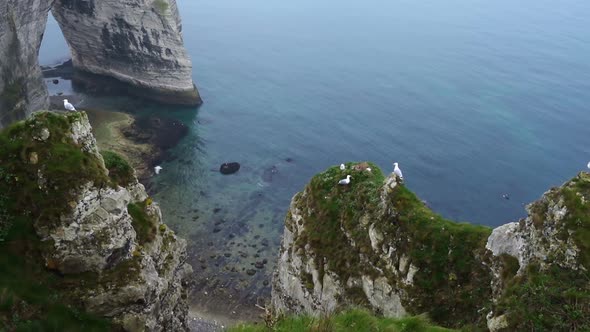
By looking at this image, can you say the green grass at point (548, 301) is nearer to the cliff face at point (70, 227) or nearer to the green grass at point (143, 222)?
the cliff face at point (70, 227)

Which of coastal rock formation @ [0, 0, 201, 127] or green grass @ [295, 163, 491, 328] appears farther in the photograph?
coastal rock formation @ [0, 0, 201, 127]

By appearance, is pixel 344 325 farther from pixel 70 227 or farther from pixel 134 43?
pixel 134 43

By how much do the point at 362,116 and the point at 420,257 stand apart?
58.5 metres

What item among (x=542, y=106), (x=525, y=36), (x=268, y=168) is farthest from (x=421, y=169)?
(x=525, y=36)

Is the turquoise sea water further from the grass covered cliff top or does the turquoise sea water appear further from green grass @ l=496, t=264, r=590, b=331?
green grass @ l=496, t=264, r=590, b=331

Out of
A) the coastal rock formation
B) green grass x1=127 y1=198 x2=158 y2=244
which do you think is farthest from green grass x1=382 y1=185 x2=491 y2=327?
the coastal rock formation

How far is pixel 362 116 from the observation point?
264ft

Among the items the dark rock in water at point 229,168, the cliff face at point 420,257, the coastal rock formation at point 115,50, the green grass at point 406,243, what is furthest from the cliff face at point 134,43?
the green grass at point 406,243

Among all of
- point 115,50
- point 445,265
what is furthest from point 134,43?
point 445,265

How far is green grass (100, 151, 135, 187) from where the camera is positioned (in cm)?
2583

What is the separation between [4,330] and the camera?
18.5 meters

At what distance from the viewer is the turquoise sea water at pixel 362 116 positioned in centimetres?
5578

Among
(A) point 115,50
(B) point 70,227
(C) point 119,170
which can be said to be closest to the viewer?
(B) point 70,227

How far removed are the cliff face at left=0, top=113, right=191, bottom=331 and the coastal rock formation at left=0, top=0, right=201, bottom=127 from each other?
145ft
